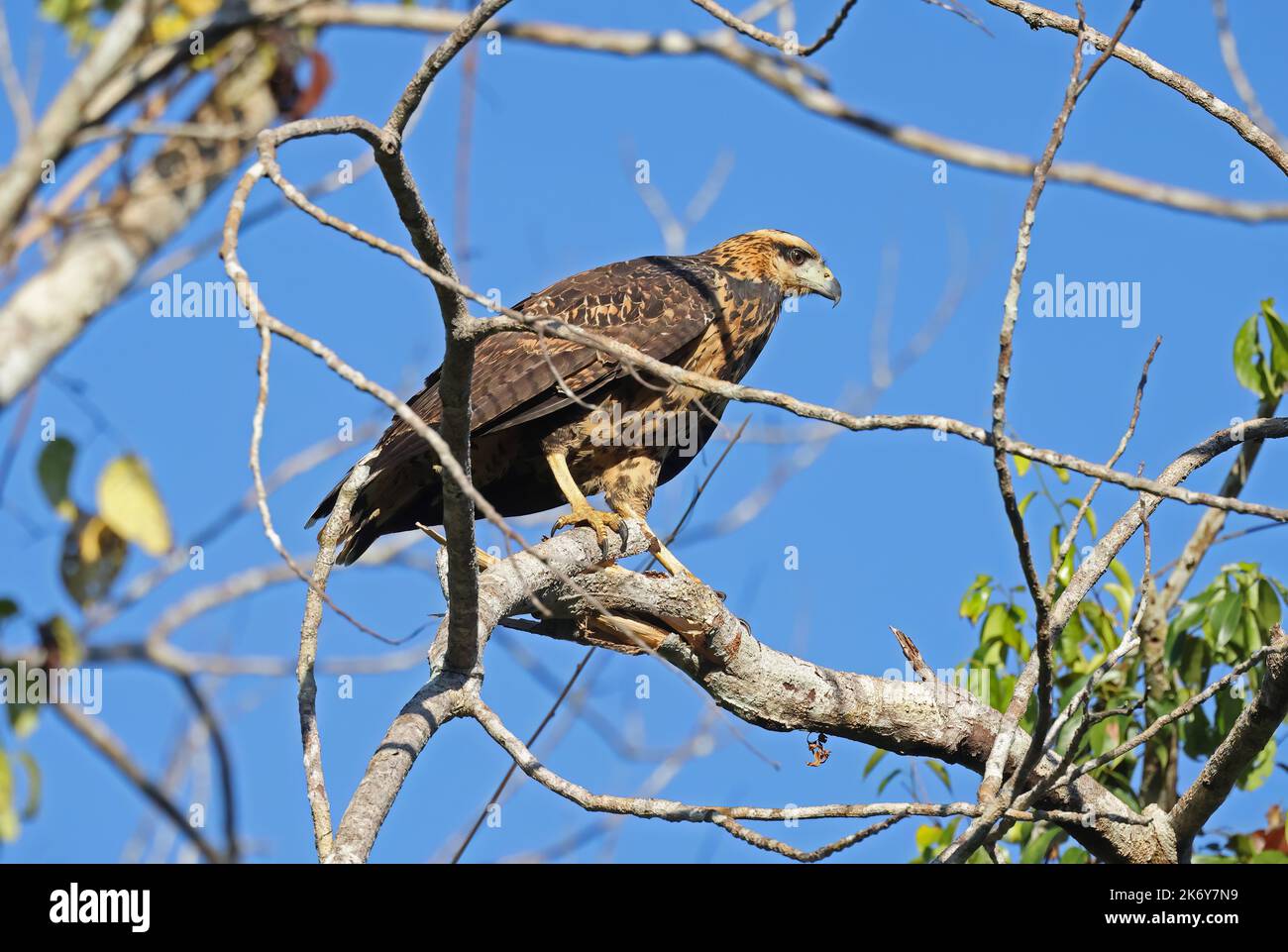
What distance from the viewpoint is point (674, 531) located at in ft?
12.6

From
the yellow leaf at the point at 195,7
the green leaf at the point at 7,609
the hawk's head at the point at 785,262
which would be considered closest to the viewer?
the green leaf at the point at 7,609

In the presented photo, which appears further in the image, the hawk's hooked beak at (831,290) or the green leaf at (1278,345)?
the hawk's hooked beak at (831,290)

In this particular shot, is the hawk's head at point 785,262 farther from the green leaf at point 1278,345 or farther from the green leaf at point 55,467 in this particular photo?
the green leaf at point 55,467

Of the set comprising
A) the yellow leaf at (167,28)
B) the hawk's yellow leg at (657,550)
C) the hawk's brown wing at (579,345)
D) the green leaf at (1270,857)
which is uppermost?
the yellow leaf at (167,28)

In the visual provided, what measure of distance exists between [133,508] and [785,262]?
3201 mm

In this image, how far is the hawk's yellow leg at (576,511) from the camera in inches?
186

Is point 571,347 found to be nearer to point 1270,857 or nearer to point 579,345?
point 579,345

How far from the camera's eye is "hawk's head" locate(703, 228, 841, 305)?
6.33m

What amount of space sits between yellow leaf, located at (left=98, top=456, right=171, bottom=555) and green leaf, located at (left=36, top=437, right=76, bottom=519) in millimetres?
218

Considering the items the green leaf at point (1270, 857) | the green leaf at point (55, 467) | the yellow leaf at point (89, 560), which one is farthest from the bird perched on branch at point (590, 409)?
the green leaf at point (1270, 857)

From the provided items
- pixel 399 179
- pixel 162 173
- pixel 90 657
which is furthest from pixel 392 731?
pixel 162 173

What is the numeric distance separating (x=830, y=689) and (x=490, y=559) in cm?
121

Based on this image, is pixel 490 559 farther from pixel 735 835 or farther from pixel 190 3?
pixel 190 3

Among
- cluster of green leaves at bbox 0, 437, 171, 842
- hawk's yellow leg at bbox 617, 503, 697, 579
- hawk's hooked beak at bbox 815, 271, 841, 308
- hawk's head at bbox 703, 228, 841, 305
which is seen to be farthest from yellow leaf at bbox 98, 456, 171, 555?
hawk's hooked beak at bbox 815, 271, 841, 308
